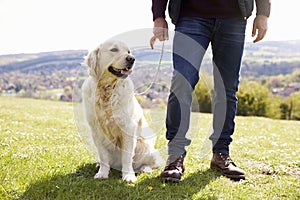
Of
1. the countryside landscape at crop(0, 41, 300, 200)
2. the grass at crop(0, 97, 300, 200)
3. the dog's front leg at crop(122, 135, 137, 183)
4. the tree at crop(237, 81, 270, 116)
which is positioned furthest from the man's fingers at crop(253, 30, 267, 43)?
the tree at crop(237, 81, 270, 116)

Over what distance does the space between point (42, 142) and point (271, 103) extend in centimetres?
3191

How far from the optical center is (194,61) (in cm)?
349

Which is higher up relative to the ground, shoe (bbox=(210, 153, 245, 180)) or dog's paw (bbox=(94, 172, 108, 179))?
dog's paw (bbox=(94, 172, 108, 179))

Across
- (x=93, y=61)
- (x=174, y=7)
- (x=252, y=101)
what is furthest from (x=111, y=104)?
(x=252, y=101)

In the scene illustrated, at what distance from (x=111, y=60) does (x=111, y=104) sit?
450 millimetres

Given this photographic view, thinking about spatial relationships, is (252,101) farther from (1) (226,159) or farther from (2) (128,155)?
(2) (128,155)

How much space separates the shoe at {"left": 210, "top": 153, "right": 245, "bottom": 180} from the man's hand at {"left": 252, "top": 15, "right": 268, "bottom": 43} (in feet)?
4.45

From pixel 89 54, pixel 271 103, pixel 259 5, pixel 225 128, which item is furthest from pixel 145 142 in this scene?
pixel 271 103

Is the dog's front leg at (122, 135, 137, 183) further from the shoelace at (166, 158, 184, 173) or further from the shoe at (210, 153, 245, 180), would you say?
the shoe at (210, 153, 245, 180)

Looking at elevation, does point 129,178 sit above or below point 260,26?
below

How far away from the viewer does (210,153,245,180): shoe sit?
375 cm

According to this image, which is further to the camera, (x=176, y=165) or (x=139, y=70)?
(x=139, y=70)

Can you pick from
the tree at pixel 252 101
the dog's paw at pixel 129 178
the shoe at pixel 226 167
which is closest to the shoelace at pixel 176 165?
the dog's paw at pixel 129 178

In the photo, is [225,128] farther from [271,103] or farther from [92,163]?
[271,103]
